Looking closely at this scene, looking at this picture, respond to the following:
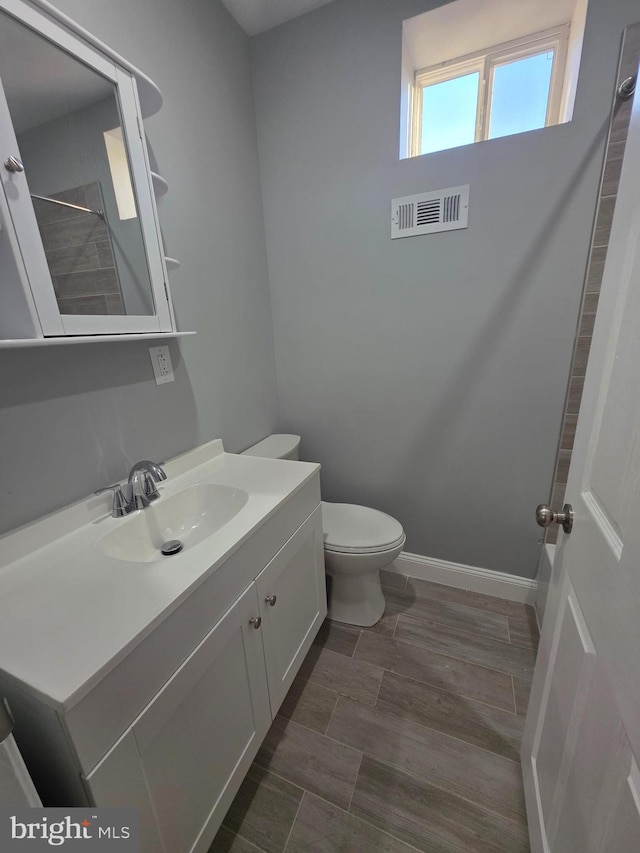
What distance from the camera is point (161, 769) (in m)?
0.68

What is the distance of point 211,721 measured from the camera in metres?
0.82

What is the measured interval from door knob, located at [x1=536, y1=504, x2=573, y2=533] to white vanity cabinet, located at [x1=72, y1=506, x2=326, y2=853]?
28.3 inches

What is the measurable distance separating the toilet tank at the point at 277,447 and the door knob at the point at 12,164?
1162 mm

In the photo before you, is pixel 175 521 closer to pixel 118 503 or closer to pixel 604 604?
pixel 118 503

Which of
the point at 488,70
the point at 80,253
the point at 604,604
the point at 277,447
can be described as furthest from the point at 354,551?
the point at 488,70

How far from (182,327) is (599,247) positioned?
5.06 feet

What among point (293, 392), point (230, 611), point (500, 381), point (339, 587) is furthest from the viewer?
point (293, 392)

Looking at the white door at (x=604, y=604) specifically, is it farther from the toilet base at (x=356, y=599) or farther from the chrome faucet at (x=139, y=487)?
the chrome faucet at (x=139, y=487)

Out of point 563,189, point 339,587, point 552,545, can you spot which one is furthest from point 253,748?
point 563,189

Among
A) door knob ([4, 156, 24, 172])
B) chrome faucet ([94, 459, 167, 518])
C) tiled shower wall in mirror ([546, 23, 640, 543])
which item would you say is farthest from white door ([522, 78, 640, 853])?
door knob ([4, 156, 24, 172])

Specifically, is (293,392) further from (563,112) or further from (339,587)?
(563,112)

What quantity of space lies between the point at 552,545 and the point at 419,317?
3.83ft

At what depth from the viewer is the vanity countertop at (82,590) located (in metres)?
0.55

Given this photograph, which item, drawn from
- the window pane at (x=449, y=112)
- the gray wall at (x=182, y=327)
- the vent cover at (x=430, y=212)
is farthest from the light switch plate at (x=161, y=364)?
the window pane at (x=449, y=112)
